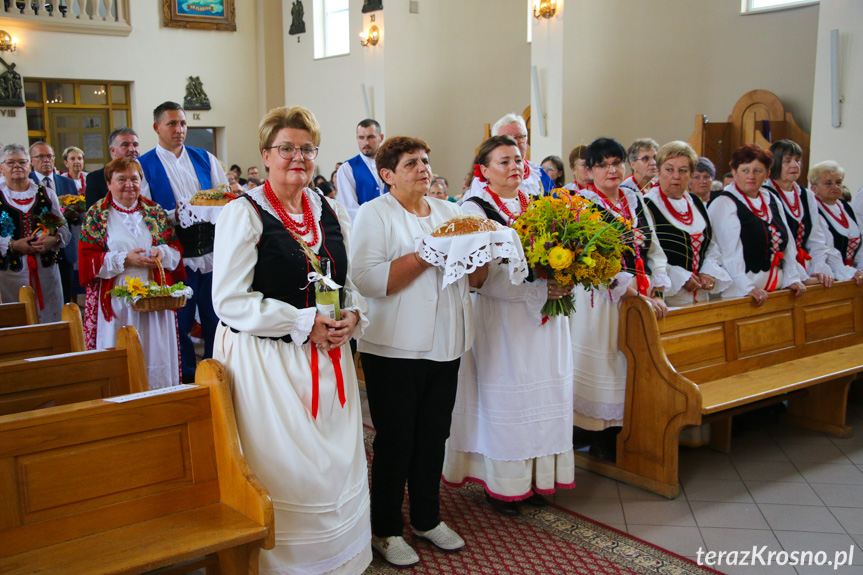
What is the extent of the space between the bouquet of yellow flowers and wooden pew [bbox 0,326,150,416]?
167 cm

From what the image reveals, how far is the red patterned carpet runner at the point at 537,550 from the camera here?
10.0ft

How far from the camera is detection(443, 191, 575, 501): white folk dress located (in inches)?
134

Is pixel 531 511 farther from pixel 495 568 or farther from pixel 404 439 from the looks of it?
pixel 404 439

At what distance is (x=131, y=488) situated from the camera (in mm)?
2291

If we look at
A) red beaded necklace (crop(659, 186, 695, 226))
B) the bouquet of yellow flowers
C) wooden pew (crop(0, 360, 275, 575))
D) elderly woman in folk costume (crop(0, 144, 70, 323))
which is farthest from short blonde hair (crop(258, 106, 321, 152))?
elderly woman in folk costume (crop(0, 144, 70, 323))

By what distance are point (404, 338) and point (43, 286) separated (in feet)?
13.0

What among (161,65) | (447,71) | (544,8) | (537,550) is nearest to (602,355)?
(537,550)

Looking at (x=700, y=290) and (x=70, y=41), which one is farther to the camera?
(x=70, y=41)

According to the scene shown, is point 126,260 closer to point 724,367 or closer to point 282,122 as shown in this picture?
point 282,122

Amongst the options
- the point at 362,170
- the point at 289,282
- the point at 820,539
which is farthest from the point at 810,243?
the point at 289,282

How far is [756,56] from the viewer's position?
9.68 m

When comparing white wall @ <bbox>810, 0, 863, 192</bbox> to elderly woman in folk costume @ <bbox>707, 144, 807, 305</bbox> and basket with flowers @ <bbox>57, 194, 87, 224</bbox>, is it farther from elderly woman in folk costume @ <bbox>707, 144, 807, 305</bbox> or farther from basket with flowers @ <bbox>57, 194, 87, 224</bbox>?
basket with flowers @ <bbox>57, 194, 87, 224</bbox>

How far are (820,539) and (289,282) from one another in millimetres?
2637

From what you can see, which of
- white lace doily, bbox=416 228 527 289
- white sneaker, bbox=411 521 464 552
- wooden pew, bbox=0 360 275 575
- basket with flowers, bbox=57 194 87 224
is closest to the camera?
wooden pew, bbox=0 360 275 575
